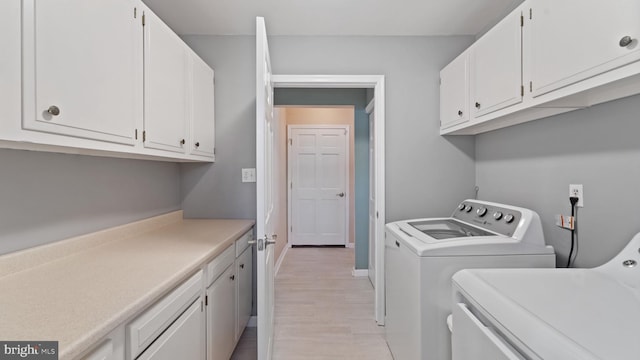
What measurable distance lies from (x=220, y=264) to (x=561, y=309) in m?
1.45

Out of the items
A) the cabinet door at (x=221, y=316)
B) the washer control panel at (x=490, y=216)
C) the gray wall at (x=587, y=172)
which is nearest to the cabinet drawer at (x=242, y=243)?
the cabinet door at (x=221, y=316)

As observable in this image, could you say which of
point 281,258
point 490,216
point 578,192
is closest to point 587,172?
point 578,192

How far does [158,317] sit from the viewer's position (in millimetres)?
963

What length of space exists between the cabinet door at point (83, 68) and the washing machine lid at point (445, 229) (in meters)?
1.72

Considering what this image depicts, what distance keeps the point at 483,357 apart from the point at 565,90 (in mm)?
1092

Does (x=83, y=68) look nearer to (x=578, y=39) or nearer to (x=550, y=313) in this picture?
(x=550, y=313)

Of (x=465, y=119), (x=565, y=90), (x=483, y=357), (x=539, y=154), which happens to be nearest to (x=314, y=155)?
(x=465, y=119)

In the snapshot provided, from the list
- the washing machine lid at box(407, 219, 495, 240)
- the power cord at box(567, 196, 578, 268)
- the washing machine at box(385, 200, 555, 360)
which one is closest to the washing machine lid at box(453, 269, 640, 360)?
the washing machine at box(385, 200, 555, 360)

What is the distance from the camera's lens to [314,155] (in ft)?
15.9

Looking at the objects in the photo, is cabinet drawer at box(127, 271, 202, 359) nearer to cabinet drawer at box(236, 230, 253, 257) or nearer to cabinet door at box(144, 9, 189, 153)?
cabinet drawer at box(236, 230, 253, 257)

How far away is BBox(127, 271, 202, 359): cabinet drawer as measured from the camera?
2.79ft

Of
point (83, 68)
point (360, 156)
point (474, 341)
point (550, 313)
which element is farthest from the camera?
point (360, 156)

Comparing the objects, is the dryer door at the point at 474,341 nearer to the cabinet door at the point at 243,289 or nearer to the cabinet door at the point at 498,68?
the cabinet door at the point at 498,68

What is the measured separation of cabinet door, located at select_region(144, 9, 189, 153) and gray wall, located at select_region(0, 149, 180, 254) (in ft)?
1.08
